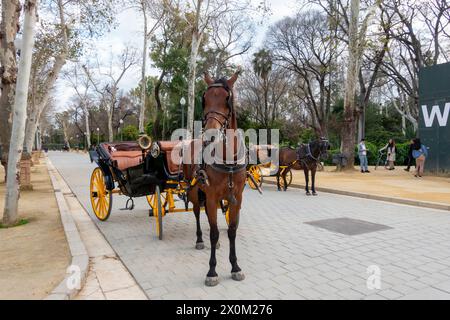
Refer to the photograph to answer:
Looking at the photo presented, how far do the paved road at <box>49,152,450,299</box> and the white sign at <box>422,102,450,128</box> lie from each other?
325 inches

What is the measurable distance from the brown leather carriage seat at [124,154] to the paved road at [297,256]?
49.9 inches

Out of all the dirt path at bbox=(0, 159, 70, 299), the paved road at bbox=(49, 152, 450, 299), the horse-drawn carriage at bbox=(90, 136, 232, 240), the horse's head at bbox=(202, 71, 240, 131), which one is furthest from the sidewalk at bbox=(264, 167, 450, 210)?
the dirt path at bbox=(0, 159, 70, 299)

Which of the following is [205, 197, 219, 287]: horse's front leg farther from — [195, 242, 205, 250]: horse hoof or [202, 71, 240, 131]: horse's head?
[195, 242, 205, 250]: horse hoof

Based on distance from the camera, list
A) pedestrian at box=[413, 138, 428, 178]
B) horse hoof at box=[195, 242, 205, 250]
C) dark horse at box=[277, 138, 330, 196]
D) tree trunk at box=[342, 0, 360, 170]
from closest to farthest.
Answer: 1. horse hoof at box=[195, 242, 205, 250]
2. dark horse at box=[277, 138, 330, 196]
3. pedestrian at box=[413, 138, 428, 178]
4. tree trunk at box=[342, 0, 360, 170]

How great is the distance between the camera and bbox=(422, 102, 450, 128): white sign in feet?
46.5

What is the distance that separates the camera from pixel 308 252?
16.3 ft

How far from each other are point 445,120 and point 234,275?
14132 millimetres

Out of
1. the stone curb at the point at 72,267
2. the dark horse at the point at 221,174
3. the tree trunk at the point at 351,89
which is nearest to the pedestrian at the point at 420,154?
the tree trunk at the point at 351,89

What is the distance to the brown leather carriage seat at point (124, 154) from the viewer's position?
680cm

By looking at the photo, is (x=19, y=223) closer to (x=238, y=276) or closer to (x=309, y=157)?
(x=238, y=276)

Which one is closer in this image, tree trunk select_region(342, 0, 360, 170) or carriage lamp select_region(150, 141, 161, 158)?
carriage lamp select_region(150, 141, 161, 158)

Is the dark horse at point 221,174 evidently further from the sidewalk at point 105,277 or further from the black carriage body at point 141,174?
the black carriage body at point 141,174
